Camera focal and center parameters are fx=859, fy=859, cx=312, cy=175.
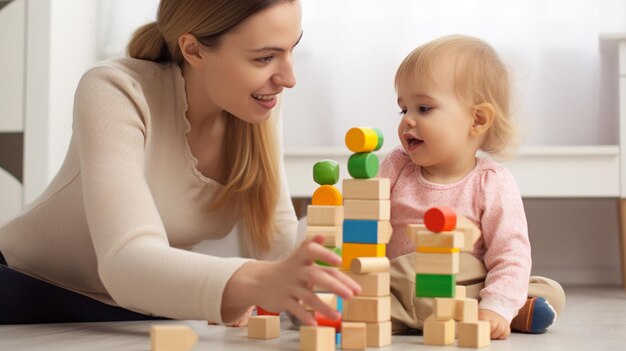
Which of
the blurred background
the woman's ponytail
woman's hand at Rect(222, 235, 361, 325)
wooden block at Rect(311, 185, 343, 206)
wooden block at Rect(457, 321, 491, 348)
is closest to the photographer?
woman's hand at Rect(222, 235, 361, 325)

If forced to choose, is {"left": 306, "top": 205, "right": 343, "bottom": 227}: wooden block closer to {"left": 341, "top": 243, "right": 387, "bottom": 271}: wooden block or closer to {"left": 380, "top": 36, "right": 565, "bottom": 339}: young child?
{"left": 341, "top": 243, "right": 387, "bottom": 271}: wooden block

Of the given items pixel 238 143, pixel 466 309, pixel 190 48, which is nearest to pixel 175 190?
pixel 238 143

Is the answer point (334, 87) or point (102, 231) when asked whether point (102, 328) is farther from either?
point (334, 87)

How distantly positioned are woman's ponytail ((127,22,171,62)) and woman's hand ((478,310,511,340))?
683 mm

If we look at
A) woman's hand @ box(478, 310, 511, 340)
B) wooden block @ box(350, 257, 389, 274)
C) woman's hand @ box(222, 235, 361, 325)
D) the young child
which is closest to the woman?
woman's hand @ box(222, 235, 361, 325)

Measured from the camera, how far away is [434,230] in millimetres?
1059

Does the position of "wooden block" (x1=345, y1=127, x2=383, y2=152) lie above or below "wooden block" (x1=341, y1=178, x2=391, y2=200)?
above

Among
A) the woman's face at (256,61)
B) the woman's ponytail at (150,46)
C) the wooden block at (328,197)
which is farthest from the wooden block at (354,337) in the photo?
the woman's ponytail at (150,46)

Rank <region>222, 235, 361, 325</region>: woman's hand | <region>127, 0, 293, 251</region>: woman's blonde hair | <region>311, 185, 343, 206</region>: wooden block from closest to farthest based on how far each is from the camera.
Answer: <region>222, 235, 361, 325</region>: woman's hand, <region>311, 185, 343, 206</region>: wooden block, <region>127, 0, 293, 251</region>: woman's blonde hair

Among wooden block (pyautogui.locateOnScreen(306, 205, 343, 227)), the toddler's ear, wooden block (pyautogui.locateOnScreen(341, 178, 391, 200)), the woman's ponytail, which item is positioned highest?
the woman's ponytail

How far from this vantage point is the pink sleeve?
4.04ft

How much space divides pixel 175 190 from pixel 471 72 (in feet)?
1.72

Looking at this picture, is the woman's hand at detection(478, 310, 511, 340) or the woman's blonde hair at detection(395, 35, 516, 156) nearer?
the woman's hand at detection(478, 310, 511, 340)

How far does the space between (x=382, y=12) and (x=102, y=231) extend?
164 centimetres
